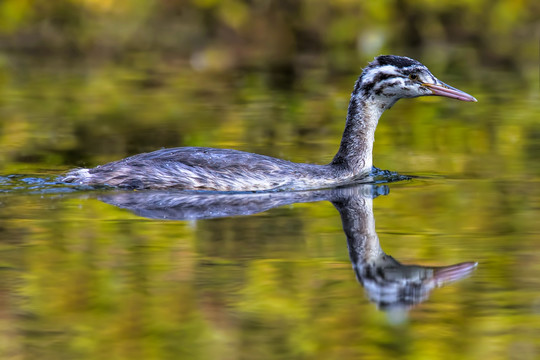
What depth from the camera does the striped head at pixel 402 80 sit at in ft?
37.4

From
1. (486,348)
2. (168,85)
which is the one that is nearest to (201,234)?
(486,348)

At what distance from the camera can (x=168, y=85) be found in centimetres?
2220

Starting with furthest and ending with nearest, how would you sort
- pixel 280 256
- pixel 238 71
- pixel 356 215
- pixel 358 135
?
pixel 238 71, pixel 358 135, pixel 356 215, pixel 280 256

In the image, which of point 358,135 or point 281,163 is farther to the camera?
point 358,135

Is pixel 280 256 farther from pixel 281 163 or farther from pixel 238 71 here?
pixel 238 71

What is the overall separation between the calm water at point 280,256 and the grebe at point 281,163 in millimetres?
199

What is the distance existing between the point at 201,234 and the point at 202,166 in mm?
1867

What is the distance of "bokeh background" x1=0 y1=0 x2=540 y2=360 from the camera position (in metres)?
6.87

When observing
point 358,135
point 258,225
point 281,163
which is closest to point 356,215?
point 258,225

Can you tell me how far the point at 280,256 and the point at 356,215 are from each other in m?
1.92

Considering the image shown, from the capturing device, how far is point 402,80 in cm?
1143

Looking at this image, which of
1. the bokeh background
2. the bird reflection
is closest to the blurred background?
the bokeh background

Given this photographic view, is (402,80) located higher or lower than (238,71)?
lower

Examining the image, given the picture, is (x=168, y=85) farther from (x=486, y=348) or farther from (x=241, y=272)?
(x=486, y=348)
